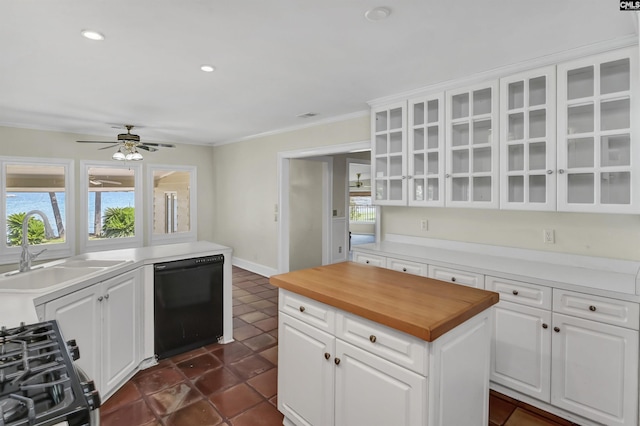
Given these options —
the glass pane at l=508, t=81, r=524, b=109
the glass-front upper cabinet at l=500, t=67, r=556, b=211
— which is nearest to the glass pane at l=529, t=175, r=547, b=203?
the glass-front upper cabinet at l=500, t=67, r=556, b=211

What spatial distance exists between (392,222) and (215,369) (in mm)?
2374

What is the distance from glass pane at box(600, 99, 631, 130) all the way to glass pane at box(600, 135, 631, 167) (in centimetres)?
8

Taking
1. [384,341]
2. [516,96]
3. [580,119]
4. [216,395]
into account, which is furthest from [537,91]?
[216,395]

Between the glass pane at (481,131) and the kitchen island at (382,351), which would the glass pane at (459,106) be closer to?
the glass pane at (481,131)

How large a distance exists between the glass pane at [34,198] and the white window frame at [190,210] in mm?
1282

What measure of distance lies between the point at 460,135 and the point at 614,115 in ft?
3.53

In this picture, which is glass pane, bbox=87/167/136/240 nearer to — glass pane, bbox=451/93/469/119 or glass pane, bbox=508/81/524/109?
glass pane, bbox=451/93/469/119

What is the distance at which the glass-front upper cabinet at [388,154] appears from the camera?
11.2 ft

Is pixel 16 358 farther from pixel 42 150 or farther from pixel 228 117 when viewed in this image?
pixel 42 150

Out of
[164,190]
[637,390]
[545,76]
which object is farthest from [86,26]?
[164,190]

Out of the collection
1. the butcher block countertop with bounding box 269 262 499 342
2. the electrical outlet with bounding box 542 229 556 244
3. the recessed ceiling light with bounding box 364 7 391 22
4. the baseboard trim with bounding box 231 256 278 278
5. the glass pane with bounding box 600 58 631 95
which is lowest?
the baseboard trim with bounding box 231 256 278 278

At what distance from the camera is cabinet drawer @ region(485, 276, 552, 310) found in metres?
2.19

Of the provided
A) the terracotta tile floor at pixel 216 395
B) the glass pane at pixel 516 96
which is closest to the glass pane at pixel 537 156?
the glass pane at pixel 516 96

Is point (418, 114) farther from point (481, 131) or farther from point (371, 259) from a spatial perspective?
point (371, 259)
